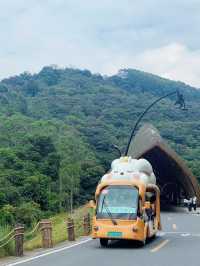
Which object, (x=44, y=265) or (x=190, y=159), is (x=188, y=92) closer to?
(x=190, y=159)

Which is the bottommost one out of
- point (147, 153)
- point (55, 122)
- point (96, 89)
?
point (147, 153)

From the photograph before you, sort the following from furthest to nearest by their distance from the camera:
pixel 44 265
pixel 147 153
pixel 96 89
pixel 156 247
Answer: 1. pixel 96 89
2. pixel 147 153
3. pixel 156 247
4. pixel 44 265

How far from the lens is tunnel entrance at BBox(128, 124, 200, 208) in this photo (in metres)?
53.4

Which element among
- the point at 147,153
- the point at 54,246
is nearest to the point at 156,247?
the point at 54,246

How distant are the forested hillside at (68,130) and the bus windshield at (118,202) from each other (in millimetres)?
16857

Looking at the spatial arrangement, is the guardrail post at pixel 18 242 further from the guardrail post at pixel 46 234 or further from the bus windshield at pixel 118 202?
the bus windshield at pixel 118 202

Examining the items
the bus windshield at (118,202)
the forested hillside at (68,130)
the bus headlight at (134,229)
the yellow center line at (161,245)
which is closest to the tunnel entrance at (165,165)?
the forested hillside at (68,130)

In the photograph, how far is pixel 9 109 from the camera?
8862 cm

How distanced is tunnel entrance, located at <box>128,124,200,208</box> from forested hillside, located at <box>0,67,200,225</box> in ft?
20.7

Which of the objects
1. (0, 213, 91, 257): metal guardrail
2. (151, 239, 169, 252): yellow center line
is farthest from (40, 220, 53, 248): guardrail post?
(151, 239, 169, 252): yellow center line

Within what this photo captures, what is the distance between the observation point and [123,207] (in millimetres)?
15930

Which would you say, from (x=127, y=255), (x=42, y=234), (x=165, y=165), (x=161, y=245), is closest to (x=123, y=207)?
(x=161, y=245)

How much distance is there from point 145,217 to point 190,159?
6466cm

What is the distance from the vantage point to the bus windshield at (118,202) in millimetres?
15797
